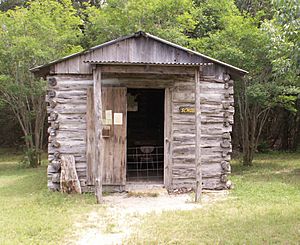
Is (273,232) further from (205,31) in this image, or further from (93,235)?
(205,31)

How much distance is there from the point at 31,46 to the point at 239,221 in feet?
30.7

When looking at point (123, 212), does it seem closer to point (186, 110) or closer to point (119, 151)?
point (119, 151)

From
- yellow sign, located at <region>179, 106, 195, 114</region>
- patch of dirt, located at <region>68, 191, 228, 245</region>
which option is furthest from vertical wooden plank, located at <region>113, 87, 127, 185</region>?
yellow sign, located at <region>179, 106, 195, 114</region>

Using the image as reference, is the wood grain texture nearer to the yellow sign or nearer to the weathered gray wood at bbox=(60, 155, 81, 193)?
the weathered gray wood at bbox=(60, 155, 81, 193)

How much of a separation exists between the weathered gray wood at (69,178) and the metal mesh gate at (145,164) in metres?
2.56

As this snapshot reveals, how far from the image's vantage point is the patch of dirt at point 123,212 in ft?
19.6

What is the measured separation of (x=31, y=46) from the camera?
519 inches

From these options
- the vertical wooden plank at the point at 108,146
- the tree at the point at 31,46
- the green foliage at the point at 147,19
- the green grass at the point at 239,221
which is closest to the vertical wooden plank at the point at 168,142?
the vertical wooden plank at the point at 108,146

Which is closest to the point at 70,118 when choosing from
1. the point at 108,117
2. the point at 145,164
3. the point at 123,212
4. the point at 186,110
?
the point at 108,117

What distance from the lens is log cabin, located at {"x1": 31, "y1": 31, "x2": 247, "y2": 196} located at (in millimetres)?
9188

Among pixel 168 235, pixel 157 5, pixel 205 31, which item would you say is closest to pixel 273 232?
pixel 168 235

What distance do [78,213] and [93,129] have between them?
7.98 ft

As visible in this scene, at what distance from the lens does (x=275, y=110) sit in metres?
20.1

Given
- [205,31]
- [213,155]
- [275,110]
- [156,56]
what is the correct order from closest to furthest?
[156,56]
[213,155]
[205,31]
[275,110]
